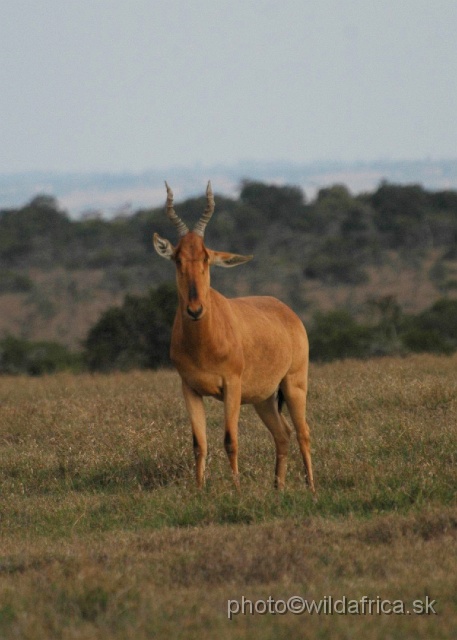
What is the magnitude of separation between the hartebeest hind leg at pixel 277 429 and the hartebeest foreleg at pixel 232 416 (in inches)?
17.6

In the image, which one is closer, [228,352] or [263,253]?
[228,352]

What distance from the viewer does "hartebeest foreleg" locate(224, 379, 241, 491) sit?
8.67 m

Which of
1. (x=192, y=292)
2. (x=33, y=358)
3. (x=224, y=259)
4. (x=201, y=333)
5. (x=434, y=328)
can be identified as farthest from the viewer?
(x=434, y=328)

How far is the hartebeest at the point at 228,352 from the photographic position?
27.3ft

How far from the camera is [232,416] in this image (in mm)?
8719

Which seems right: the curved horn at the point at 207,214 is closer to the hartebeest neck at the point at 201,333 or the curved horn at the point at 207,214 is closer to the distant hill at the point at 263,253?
the hartebeest neck at the point at 201,333

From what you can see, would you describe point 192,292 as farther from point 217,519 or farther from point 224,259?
point 217,519

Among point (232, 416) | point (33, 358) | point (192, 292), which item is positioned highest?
point (192, 292)

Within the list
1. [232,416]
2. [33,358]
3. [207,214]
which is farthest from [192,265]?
[33,358]

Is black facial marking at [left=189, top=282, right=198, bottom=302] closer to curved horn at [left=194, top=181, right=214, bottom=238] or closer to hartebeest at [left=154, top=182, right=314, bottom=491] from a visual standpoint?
hartebeest at [left=154, top=182, right=314, bottom=491]

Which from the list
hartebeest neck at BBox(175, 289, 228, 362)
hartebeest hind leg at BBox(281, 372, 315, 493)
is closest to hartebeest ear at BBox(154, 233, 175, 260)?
hartebeest neck at BBox(175, 289, 228, 362)

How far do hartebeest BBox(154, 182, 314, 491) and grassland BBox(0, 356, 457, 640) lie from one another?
0.38 m

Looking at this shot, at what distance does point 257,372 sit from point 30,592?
3566mm

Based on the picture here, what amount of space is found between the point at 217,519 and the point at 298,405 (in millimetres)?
1951
